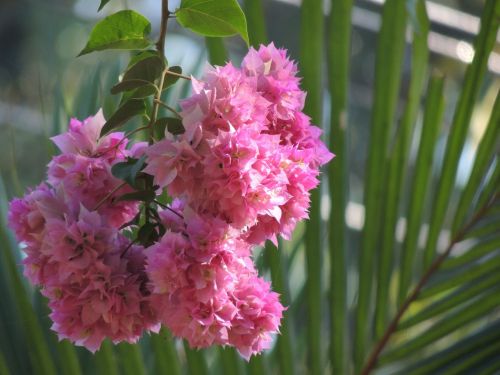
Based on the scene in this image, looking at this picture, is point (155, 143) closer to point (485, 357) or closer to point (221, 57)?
point (221, 57)

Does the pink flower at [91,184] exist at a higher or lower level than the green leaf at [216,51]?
higher

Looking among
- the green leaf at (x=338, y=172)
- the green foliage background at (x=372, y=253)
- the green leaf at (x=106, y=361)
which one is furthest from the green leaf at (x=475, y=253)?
the green leaf at (x=106, y=361)

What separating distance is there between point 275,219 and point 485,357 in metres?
0.47

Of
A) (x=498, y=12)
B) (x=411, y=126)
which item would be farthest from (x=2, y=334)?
(x=498, y=12)

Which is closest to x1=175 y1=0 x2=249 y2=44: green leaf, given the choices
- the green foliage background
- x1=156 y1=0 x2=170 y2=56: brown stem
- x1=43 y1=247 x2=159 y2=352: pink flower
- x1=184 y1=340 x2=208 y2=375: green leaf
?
x1=156 y1=0 x2=170 y2=56: brown stem

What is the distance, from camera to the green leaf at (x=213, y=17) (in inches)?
26.0

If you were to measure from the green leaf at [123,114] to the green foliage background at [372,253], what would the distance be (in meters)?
0.35

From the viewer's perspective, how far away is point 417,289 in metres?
1.11

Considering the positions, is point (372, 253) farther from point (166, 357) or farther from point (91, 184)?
point (91, 184)

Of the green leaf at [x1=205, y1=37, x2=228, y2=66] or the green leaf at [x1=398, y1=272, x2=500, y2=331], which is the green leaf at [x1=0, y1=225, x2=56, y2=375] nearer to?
the green leaf at [x1=205, y1=37, x2=228, y2=66]

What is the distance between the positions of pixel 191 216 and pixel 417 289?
1.82 feet

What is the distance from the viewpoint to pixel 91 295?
63cm

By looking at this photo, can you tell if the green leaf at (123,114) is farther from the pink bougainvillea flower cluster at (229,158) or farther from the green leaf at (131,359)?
the green leaf at (131,359)

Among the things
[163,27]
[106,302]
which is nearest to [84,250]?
[106,302]
